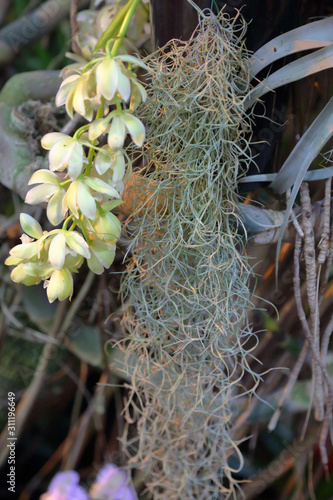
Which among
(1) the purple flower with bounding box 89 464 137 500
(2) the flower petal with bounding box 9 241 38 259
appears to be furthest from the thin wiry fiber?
(1) the purple flower with bounding box 89 464 137 500

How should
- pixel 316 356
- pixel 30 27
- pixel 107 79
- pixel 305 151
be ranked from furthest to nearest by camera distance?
pixel 30 27 < pixel 316 356 < pixel 305 151 < pixel 107 79

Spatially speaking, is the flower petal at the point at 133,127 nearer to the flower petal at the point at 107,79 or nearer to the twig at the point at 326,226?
the flower petal at the point at 107,79

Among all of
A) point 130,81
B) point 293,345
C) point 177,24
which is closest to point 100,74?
point 130,81

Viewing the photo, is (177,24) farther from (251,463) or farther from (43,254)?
(251,463)

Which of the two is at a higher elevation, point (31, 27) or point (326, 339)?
point (31, 27)

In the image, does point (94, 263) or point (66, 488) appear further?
point (66, 488)

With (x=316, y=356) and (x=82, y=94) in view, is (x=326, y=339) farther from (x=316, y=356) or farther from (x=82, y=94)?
(x=82, y=94)

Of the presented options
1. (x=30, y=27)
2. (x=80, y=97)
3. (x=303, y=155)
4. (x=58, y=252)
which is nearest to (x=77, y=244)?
(x=58, y=252)
